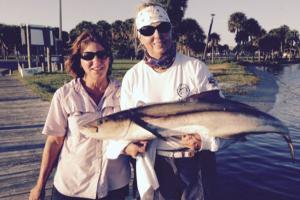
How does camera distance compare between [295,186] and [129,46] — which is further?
[129,46]

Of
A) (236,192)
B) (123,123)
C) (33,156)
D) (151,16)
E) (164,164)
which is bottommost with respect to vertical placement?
(236,192)

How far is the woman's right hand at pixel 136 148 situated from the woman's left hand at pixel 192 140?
361mm

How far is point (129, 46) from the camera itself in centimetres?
8494

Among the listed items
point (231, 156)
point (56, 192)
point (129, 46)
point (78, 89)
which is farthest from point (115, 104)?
point (129, 46)

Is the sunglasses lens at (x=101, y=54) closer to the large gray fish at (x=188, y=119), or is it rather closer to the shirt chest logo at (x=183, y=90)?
the large gray fish at (x=188, y=119)

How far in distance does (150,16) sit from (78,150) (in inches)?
61.2

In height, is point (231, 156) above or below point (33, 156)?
below

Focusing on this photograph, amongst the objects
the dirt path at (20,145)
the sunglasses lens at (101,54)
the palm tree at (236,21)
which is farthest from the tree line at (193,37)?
the sunglasses lens at (101,54)

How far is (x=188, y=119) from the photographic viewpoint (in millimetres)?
3113

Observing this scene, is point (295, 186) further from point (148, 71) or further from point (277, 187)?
point (148, 71)

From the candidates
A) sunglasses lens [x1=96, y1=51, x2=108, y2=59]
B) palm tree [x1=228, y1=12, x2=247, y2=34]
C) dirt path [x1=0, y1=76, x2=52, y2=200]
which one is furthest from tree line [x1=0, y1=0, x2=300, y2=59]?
sunglasses lens [x1=96, y1=51, x2=108, y2=59]

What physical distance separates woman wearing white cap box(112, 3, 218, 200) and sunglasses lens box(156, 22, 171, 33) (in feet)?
0.21

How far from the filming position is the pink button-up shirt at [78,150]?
347 centimetres

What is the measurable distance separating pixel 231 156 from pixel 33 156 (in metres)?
5.62
